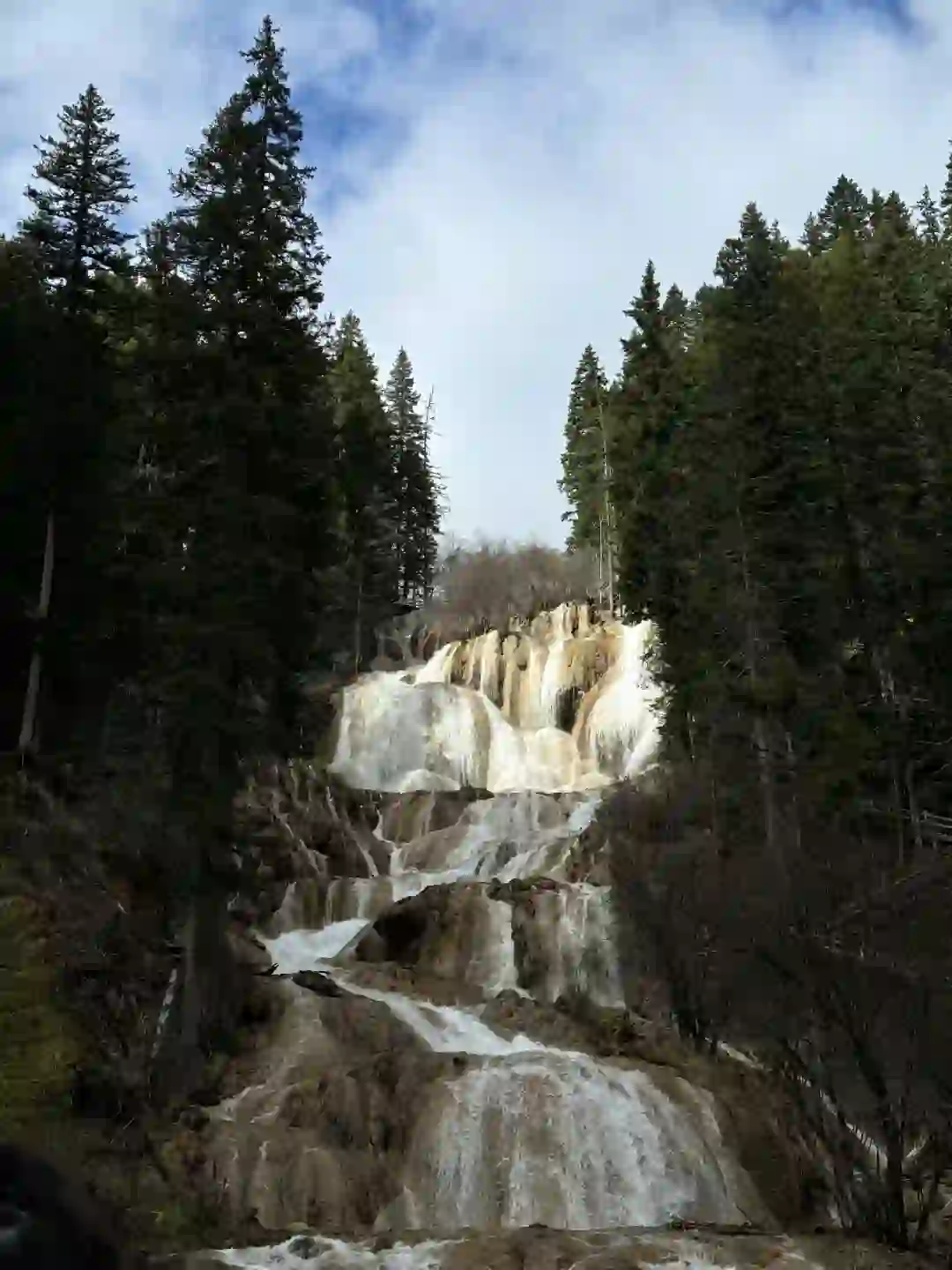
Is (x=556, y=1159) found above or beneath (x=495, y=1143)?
beneath

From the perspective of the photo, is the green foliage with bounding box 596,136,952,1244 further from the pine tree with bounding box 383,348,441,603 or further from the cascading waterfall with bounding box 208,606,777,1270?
the pine tree with bounding box 383,348,441,603

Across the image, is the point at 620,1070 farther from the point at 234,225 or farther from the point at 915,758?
the point at 234,225

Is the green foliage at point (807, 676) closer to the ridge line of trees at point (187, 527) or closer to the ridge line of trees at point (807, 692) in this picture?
the ridge line of trees at point (807, 692)

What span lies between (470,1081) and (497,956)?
6909 millimetres

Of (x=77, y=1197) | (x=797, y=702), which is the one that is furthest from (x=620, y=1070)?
(x=77, y=1197)

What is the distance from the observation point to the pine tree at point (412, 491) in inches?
2375

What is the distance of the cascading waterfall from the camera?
46.2ft

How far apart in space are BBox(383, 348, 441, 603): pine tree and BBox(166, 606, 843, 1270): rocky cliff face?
104ft

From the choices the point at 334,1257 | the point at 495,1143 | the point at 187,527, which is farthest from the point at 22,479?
the point at 334,1257

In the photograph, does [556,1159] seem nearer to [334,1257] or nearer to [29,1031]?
[334,1257]

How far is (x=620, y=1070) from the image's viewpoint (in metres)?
16.1

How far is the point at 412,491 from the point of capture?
6125 cm

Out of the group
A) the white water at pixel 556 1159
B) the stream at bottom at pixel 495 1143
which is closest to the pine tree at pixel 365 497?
the stream at bottom at pixel 495 1143

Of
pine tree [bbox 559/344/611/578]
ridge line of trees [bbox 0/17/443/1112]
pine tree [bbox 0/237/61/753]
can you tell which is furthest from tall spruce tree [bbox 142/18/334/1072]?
pine tree [bbox 559/344/611/578]
